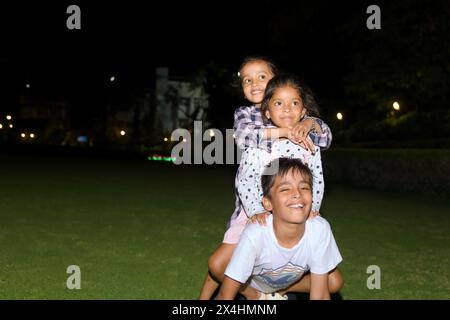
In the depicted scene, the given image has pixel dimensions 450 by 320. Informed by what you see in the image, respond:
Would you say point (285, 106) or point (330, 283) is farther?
point (330, 283)

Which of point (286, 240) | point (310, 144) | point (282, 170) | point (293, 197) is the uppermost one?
point (310, 144)

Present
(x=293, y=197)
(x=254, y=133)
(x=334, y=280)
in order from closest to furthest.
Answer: (x=293, y=197)
(x=254, y=133)
(x=334, y=280)

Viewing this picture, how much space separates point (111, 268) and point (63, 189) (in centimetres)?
823

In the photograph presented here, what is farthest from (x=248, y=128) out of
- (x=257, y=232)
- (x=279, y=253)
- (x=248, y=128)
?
(x=279, y=253)

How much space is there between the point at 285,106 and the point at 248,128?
0.28 metres

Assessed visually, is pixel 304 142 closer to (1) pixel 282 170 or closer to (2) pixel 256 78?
(1) pixel 282 170

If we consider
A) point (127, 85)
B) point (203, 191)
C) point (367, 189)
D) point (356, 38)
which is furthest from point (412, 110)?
point (127, 85)

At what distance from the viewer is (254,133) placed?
373cm

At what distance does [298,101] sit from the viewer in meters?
3.72

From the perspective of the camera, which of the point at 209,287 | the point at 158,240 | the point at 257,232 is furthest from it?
the point at 158,240

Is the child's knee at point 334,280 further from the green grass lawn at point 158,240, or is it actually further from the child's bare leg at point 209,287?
the green grass lawn at point 158,240

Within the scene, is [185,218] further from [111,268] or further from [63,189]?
[63,189]

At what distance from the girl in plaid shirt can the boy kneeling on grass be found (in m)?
0.12

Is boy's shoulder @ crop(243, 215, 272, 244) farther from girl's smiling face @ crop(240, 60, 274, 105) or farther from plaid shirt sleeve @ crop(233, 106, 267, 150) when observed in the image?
girl's smiling face @ crop(240, 60, 274, 105)
